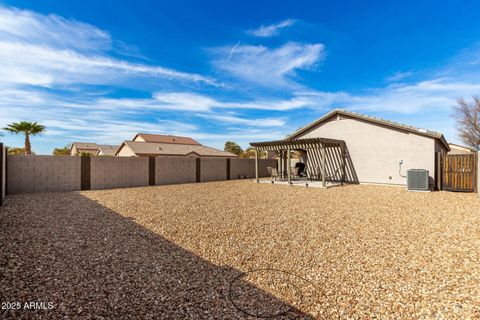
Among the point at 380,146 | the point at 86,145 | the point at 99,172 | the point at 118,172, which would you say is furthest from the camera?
the point at 86,145

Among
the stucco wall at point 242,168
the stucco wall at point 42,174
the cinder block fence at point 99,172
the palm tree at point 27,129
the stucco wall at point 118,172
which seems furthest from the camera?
the palm tree at point 27,129

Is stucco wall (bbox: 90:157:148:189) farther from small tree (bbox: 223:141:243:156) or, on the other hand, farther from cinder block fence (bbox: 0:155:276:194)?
small tree (bbox: 223:141:243:156)

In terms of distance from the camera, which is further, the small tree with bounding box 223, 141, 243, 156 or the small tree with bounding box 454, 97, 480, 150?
the small tree with bounding box 223, 141, 243, 156

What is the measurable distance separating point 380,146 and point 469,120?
87.9 ft

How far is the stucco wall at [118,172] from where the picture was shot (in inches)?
499

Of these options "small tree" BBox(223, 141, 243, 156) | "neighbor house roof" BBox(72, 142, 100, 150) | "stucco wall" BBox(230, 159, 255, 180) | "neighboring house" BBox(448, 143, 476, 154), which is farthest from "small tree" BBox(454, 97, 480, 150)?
"neighbor house roof" BBox(72, 142, 100, 150)

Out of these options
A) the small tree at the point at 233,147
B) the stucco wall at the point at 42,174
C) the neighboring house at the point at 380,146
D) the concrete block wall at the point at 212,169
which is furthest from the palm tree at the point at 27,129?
the small tree at the point at 233,147

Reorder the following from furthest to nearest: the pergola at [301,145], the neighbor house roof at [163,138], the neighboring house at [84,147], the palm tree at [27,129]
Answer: the neighboring house at [84,147]
the neighbor house roof at [163,138]
the palm tree at [27,129]
the pergola at [301,145]

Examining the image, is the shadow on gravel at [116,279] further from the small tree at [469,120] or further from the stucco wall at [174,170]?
the small tree at [469,120]

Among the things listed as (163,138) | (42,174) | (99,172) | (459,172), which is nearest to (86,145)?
(163,138)

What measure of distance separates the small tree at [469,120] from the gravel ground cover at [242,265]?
110ft

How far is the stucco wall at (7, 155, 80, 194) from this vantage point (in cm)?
1045

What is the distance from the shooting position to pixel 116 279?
9.90 feet

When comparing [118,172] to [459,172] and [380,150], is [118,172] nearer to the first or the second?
[380,150]
